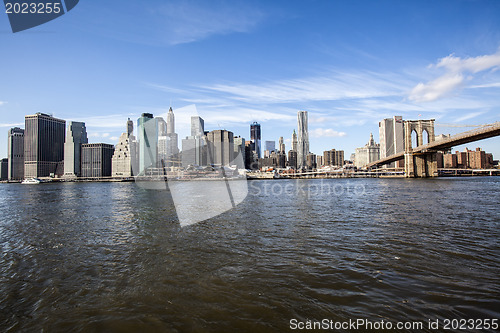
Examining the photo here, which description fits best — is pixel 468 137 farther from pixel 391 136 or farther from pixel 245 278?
pixel 391 136

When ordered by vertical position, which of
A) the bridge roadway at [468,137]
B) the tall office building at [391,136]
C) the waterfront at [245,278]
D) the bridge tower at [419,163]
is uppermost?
the tall office building at [391,136]

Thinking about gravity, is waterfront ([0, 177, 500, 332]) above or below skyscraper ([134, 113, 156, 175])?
below

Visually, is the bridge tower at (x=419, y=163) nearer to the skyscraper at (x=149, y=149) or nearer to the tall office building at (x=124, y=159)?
the skyscraper at (x=149, y=149)

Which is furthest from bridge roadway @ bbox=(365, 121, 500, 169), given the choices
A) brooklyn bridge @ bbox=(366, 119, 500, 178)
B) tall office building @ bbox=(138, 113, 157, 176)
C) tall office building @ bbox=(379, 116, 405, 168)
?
tall office building @ bbox=(138, 113, 157, 176)

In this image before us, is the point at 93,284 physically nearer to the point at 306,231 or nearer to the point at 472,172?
the point at 306,231

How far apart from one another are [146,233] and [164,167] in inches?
5879

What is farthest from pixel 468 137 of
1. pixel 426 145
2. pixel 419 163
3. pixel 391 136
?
pixel 391 136

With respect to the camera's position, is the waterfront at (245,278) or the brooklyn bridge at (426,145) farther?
the brooklyn bridge at (426,145)

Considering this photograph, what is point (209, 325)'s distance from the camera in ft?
15.3

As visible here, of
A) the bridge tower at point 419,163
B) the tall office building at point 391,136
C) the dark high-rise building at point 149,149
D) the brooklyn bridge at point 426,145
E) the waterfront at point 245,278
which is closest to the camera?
the waterfront at point 245,278

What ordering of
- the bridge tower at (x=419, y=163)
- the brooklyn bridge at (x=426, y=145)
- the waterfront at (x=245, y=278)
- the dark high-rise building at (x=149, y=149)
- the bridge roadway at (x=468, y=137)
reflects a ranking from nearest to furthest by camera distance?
the waterfront at (x=245, y=278)
the bridge roadway at (x=468, y=137)
the brooklyn bridge at (x=426, y=145)
the bridge tower at (x=419, y=163)
the dark high-rise building at (x=149, y=149)

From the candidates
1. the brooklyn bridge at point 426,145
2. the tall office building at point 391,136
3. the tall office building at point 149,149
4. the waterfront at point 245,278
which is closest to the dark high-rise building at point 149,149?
the tall office building at point 149,149

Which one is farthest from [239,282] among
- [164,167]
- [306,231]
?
[164,167]

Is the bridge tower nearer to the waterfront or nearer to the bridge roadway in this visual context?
the bridge roadway
